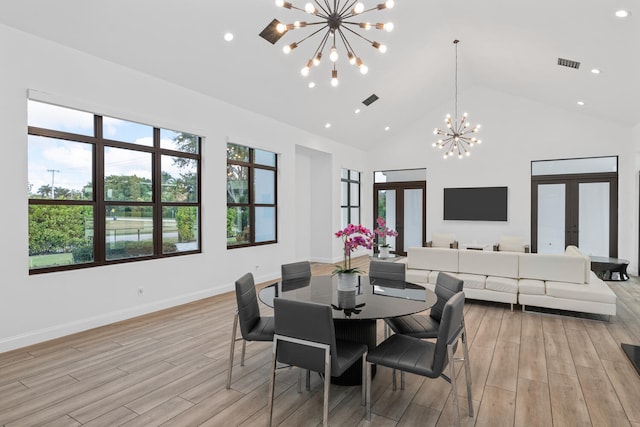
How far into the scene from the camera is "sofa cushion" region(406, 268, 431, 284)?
5268 millimetres

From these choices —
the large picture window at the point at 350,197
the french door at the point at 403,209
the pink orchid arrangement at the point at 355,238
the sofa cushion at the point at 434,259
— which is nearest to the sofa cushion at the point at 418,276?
the sofa cushion at the point at 434,259

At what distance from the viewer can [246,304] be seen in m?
2.65

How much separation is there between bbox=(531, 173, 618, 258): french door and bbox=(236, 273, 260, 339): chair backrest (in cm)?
815

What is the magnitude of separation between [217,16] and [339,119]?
161 inches

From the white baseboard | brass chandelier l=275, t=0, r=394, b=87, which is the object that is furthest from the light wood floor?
brass chandelier l=275, t=0, r=394, b=87

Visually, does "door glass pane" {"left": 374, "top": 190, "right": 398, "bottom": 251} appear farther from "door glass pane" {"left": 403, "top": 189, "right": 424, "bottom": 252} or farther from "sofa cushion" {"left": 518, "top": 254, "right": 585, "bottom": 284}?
"sofa cushion" {"left": 518, "top": 254, "right": 585, "bottom": 284}

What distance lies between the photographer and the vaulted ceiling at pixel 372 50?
3766 millimetres

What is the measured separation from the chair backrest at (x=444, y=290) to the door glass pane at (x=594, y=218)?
7.15m

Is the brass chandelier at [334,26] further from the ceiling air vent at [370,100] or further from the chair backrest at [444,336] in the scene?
the ceiling air vent at [370,100]

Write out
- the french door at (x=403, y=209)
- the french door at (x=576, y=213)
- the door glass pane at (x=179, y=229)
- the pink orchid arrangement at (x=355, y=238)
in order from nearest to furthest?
the pink orchid arrangement at (x=355, y=238) → the door glass pane at (x=179, y=229) → the french door at (x=576, y=213) → the french door at (x=403, y=209)

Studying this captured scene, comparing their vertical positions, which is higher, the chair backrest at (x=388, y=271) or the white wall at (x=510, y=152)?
the white wall at (x=510, y=152)

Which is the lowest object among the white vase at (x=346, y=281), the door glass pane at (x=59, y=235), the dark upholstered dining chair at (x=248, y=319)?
the dark upholstered dining chair at (x=248, y=319)

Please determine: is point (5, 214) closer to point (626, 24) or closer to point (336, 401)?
point (336, 401)

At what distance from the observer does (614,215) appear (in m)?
7.69
